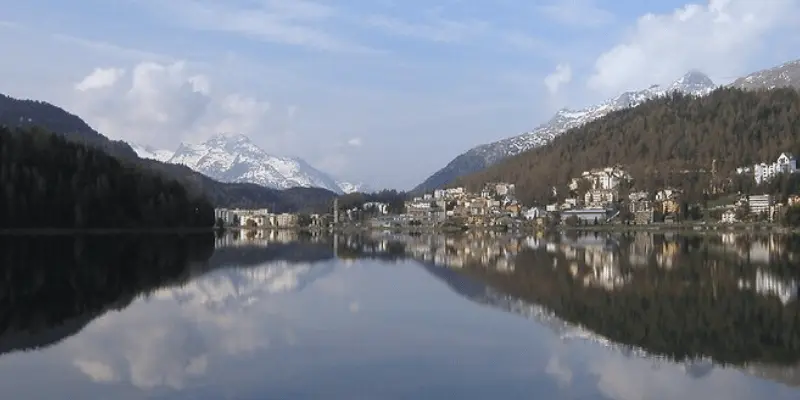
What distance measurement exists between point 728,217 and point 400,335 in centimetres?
9445

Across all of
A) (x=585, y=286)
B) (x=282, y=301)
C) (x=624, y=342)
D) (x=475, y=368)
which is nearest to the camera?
(x=475, y=368)

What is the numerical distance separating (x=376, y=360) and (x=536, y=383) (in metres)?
2.88

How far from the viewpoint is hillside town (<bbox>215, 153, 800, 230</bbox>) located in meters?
106

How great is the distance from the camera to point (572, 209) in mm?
135125

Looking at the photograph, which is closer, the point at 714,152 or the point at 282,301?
the point at 282,301

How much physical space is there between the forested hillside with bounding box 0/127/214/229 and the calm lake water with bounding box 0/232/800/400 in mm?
38927

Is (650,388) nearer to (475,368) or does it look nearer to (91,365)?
(475,368)

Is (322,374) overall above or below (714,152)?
below

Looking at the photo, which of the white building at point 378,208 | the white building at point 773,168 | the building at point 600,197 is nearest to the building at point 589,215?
the building at point 600,197

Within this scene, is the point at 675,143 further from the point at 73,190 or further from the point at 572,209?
the point at 73,190

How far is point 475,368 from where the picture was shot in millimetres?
13031

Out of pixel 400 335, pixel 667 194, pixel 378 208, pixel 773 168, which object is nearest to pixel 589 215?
pixel 667 194

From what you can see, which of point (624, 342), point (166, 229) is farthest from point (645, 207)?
point (624, 342)

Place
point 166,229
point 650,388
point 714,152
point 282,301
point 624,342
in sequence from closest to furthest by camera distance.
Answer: point 650,388 → point 624,342 → point 282,301 → point 166,229 → point 714,152
